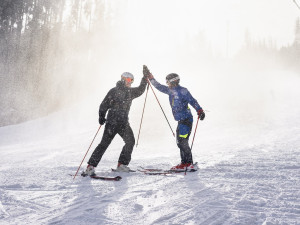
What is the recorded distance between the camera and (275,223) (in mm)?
2129

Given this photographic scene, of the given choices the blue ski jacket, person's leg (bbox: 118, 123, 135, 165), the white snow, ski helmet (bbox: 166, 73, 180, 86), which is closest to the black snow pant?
the blue ski jacket

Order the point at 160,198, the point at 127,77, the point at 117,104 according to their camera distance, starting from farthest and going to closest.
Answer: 1. the point at 127,77
2. the point at 117,104
3. the point at 160,198

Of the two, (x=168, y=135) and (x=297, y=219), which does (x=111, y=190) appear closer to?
(x=297, y=219)

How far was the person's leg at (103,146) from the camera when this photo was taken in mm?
4318

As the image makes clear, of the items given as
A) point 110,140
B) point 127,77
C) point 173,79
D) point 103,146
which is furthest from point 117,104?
point 173,79

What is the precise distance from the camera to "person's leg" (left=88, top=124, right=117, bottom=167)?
432 cm

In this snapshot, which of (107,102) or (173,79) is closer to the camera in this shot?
(107,102)

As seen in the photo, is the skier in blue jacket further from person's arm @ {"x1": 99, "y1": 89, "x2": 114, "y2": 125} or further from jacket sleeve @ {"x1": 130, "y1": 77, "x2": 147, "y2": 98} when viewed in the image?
person's arm @ {"x1": 99, "y1": 89, "x2": 114, "y2": 125}

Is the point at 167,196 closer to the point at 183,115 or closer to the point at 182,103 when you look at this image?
the point at 183,115

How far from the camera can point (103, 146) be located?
4.40m

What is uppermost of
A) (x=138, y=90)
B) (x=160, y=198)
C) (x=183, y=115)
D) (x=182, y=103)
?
(x=138, y=90)

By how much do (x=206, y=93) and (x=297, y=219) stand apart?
22.9m

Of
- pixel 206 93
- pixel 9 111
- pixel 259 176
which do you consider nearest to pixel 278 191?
pixel 259 176

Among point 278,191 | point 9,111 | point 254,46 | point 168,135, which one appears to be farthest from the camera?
point 254,46
